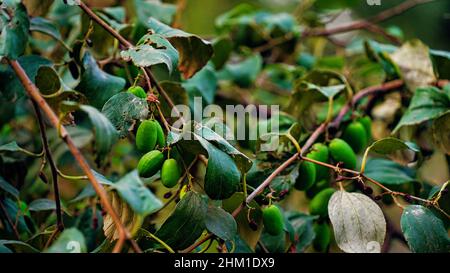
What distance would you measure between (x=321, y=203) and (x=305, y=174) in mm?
69

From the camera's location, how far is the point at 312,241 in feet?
2.44

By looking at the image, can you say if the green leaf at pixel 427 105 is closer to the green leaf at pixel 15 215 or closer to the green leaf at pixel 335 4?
the green leaf at pixel 335 4

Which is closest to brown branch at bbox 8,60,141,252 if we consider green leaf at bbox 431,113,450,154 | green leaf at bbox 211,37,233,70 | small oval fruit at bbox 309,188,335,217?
small oval fruit at bbox 309,188,335,217

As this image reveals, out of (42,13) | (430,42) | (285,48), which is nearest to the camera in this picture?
(42,13)

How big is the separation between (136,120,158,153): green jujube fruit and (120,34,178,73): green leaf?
6 centimetres

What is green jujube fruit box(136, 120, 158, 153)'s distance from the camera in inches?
20.6

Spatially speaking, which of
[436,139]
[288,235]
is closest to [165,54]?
[288,235]

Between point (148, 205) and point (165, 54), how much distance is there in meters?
0.20

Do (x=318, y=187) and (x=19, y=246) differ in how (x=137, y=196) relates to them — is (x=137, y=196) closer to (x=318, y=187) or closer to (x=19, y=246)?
(x=19, y=246)

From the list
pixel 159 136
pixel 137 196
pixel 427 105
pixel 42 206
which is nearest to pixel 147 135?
pixel 159 136

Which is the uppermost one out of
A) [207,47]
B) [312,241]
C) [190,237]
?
[207,47]

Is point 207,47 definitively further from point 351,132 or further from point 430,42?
point 430,42

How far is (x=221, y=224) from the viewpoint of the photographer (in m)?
0.55

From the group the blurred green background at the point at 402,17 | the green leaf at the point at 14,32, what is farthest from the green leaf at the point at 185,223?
the blurred green background at the point at 402,17
